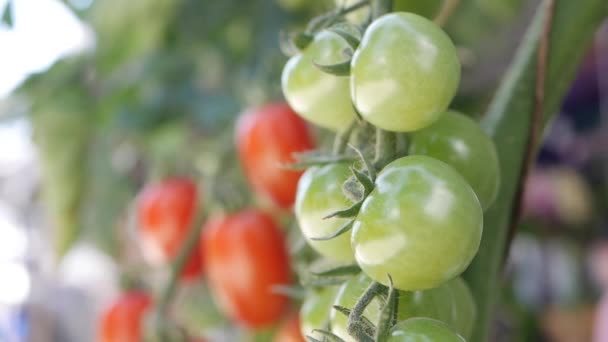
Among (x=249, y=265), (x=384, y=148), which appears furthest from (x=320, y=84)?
(x=249, y=265)

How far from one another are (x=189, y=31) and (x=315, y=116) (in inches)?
18.9

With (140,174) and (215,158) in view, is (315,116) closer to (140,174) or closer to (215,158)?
(215,158)

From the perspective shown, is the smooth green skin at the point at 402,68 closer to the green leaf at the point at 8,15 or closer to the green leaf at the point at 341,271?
the green leaf at the point at 341,271

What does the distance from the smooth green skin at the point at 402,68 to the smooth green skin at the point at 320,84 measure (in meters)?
0.03

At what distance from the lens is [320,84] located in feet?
0.73

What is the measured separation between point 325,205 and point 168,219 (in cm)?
45

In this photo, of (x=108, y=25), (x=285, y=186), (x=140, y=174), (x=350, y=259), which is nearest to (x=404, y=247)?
(x=350, y=259)

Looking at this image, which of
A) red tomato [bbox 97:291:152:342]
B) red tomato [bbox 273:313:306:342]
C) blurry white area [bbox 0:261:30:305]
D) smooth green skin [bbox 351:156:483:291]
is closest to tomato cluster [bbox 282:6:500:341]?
smooth green skin [bbox 351:156:483:291]

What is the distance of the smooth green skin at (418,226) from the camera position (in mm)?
167

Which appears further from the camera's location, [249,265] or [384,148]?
[249,265]

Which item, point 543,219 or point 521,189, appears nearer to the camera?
point 521,189

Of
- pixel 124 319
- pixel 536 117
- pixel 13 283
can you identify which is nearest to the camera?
pixel 536 117

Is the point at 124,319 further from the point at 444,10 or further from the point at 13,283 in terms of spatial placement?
the point at 13,283

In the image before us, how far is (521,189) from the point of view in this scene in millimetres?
270
